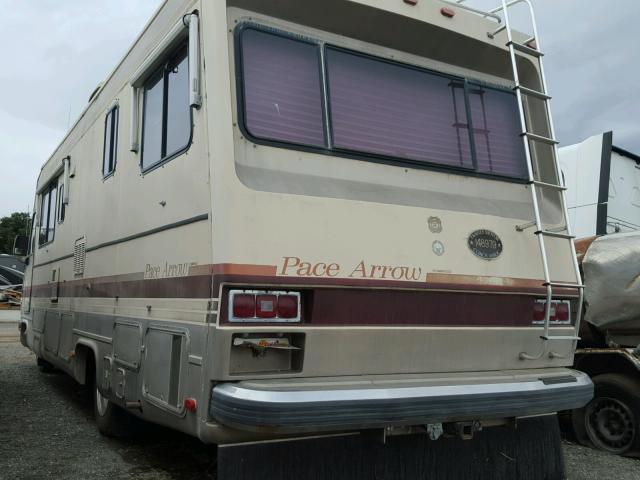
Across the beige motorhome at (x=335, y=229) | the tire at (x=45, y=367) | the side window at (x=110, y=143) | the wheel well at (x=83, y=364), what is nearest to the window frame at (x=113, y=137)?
the side window at (x=110, y=143)

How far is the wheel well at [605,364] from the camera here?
502 cm

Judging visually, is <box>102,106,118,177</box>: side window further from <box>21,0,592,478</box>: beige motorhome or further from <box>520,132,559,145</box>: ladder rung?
<box>520,132,559,145</box>: ladder rung

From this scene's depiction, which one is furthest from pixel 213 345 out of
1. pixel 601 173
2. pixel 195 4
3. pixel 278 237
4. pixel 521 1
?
pixel 601 173

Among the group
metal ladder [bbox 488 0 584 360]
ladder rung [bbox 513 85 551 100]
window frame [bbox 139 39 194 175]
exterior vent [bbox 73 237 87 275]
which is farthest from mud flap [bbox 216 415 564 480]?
exterior vent [bbox 73 237 87 275]

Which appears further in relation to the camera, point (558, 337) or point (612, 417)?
point (612, 417)

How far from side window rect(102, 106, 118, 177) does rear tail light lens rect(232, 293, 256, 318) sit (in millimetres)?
2170

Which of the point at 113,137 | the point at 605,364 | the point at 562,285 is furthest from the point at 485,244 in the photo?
the point at 113,137

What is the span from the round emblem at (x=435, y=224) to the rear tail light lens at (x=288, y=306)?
0.92 metres

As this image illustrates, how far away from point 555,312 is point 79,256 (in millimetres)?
3971

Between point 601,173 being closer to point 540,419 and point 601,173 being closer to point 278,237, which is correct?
point 540,419

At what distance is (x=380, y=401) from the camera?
118 inches

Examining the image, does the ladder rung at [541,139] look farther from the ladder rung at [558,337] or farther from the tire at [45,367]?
the tire at [45,367]

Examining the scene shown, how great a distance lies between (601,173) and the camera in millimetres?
7027

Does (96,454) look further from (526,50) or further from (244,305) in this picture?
(526,50)
